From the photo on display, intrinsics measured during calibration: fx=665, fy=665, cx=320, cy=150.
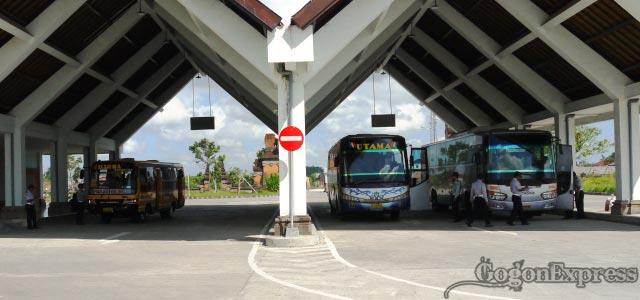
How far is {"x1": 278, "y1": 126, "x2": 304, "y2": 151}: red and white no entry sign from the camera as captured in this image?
1548 centimetres

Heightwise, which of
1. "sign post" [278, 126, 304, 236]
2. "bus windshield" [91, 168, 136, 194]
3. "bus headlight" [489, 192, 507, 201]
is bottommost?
"bus headlight" [489, 192, 507, 201]

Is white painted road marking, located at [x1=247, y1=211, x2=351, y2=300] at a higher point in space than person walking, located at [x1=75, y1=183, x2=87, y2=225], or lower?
lower

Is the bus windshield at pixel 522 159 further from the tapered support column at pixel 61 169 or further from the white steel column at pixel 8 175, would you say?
the tapered support column at pixel 61 169

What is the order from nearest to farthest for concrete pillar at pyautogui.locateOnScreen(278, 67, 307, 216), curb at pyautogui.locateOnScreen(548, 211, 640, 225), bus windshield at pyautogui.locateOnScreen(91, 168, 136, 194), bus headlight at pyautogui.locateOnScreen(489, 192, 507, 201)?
concrete pillar at pyautogui.locateOnScreen(278, 67, 307, 216), curb at pyautogui.locateOnScreen(548, 211, 640, 225), bus headlight at pyautogui.locateOnScreen(489, 192, 507, 201), bus windshield at pyautogui.locateOnScreen(91, 168, 136, 194)

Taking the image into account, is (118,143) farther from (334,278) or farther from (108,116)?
(334,278)

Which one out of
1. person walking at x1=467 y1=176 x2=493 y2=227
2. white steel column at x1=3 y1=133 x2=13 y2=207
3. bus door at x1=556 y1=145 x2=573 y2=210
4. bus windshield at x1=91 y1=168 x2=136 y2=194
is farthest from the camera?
white steel column at x1=3 y1=133 x2=13 y2=207

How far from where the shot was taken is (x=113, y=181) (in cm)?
2494

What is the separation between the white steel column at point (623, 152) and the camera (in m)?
22.2

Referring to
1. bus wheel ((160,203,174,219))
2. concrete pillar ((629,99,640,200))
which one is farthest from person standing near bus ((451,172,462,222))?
bus wheel ((160,203,174,219))

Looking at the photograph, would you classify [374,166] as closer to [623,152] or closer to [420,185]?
[420,185]

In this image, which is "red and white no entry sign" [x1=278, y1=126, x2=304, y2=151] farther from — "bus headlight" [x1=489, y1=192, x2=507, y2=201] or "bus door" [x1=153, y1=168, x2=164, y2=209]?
"bus door" [x1=153, y1=168, x2=164, y2=209]

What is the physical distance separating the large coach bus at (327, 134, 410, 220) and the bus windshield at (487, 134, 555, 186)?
2989 millimetres

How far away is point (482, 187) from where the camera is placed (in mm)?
19750

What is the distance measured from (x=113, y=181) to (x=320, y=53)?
1182cm
